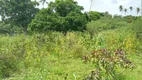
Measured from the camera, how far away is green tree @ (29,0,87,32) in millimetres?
16859

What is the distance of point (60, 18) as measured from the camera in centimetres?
1700

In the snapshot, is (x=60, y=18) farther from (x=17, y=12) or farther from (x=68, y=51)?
(x=17, y=12)

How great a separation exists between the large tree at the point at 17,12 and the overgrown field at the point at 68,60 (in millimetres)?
17642

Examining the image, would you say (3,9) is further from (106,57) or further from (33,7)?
(106,57)

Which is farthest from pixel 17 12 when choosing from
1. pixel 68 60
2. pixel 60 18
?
pixel 68 60

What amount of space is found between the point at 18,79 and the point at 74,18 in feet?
38.0

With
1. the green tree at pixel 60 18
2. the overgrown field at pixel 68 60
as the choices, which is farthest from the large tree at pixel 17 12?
the overgrown field at pixel 68 60

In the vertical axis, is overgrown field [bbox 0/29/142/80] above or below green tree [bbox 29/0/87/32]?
below

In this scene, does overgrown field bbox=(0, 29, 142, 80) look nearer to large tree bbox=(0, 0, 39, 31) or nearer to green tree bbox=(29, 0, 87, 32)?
green tree bbox=(29, 0, 87, 32)

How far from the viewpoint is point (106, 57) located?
5125 millimetres

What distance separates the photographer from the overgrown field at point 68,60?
519 centimetres

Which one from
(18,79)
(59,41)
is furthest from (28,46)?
(18,79)

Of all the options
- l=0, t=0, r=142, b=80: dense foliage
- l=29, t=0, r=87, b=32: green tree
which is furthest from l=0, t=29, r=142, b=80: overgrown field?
l=29, t=0, r=87, b=32: green tree

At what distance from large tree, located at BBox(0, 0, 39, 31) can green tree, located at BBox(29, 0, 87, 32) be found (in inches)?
423
